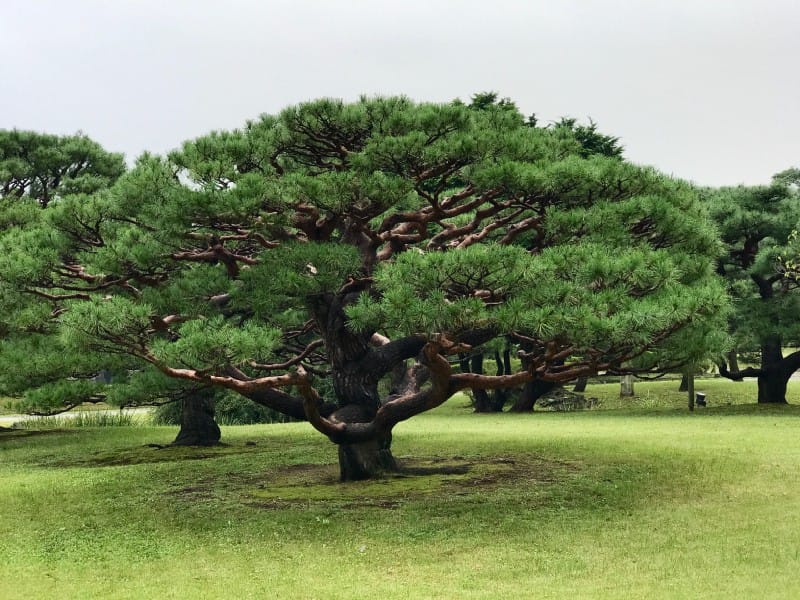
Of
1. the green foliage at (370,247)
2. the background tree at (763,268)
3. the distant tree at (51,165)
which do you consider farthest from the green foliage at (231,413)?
the background tree at (763,268)

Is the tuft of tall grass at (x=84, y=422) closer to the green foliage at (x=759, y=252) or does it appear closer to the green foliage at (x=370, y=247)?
the green foliage at (x=370, y=247)

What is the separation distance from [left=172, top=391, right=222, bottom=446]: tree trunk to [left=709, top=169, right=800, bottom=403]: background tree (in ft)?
40.4

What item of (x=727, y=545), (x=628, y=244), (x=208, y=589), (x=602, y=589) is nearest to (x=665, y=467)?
(x=628, y=244)

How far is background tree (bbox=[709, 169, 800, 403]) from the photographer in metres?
19.1

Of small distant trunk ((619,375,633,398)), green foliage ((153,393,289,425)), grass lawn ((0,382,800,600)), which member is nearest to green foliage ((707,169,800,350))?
small distant trunk ((619,375,633,398))

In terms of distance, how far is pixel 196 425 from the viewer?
587 inches

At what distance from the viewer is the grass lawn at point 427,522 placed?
5449mm

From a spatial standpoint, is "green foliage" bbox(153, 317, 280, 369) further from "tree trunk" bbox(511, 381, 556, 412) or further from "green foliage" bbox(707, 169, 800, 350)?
"tree trunk" bbox(511, 381, 556, 412)

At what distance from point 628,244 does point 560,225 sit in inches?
30.4

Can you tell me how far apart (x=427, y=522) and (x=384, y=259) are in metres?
3.45

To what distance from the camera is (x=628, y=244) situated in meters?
8.36

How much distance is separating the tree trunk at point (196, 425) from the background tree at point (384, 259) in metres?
5.47

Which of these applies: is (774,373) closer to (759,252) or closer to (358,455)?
(759,252)

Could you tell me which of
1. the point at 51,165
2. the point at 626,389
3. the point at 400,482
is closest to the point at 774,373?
the point at 626,389
